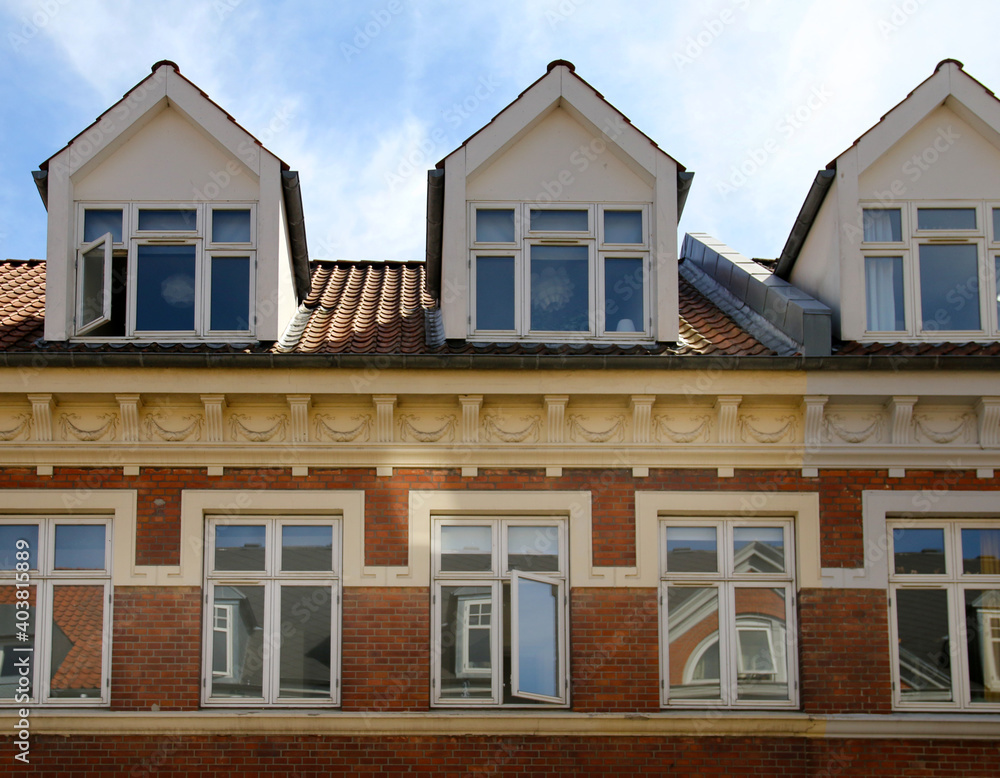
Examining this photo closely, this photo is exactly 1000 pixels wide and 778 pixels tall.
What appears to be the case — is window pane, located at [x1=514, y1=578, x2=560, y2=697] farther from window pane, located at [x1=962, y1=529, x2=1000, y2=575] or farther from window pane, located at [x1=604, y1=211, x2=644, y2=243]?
window pane, located at [x1=962, y1=529, x2=1000, y2=575]

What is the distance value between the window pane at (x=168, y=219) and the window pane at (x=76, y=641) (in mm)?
3864

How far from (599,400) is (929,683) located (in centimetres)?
418

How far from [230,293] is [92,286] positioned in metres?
1.44

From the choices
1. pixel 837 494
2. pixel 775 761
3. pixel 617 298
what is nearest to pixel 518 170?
pixel 617 298

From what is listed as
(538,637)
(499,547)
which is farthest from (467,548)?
(538,637)

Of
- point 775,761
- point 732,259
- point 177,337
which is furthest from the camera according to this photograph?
point 732,259

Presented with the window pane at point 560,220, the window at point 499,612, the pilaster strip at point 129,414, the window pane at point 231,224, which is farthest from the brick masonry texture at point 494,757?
the window pane at point 560,220

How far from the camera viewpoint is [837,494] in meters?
10.3

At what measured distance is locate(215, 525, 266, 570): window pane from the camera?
10281 millimetres

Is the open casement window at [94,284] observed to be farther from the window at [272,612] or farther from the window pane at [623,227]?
the window pane at [623,227]

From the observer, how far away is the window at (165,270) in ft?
36.0

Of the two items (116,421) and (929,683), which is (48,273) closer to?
(116,421)

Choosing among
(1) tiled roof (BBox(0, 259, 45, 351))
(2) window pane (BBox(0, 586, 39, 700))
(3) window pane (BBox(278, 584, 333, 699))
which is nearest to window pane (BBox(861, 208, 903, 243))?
(3) window pane (BBox(278, 584, 333, 699))

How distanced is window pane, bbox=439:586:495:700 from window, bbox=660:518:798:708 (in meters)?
1.70
